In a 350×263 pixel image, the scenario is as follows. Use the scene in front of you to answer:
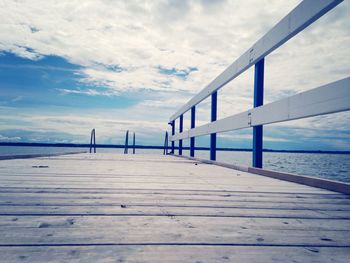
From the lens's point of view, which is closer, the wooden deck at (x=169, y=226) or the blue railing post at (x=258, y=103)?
the wooden deck at (x=169, y=226)

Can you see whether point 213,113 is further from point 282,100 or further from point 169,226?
point 169,226

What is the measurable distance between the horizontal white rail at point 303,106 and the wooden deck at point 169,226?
2.22 ft

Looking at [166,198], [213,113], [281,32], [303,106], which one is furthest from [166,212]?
[213,113]

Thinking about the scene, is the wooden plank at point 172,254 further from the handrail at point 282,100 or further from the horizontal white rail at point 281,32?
the horizontal white rail at point 281,32

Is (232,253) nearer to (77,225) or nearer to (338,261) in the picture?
(338,261)

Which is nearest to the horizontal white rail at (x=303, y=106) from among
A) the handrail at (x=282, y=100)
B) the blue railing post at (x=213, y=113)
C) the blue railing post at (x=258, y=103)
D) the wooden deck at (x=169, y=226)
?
the handrail at (x=282, y=100)

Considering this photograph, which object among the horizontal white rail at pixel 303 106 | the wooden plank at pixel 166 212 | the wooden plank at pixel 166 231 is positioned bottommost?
the wooden plank at pixel 166 231

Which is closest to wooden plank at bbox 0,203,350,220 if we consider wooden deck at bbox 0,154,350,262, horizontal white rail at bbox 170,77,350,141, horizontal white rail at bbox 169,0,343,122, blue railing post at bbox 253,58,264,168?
wooden deck at bbox 0,154,350,262

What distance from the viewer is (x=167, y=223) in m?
1.38

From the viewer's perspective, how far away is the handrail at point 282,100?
2.17 meters

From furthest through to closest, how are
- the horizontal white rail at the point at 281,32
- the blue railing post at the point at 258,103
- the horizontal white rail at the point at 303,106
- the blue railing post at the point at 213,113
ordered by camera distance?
1. the blue railing post at the point at 213,113
2. the blue railing post at the point at 258,103
3. the horizontal white rail at the point at 281,32
4. the horizontal white rail at the point at 303,106

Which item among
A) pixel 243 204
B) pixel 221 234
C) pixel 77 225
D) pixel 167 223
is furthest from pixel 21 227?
pixel 243 204

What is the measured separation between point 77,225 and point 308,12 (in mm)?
2679

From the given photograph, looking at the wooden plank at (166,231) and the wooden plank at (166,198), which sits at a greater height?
the wooden plank at (166,198)
